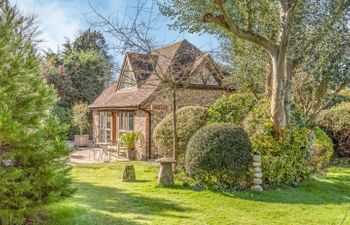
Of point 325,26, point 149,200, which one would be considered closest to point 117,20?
point 149,200

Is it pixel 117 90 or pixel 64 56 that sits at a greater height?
pixel 64 56

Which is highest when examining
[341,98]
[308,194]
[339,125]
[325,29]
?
[325,29]

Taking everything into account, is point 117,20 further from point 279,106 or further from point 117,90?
point 117,90

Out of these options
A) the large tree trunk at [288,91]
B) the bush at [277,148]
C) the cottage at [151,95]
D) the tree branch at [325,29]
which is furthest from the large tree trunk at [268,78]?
the cottage at [151,95]

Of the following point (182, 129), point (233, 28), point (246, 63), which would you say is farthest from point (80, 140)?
point (233, 28)

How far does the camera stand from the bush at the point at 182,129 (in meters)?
13.9

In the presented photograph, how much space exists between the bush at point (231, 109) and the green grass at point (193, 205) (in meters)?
3.51

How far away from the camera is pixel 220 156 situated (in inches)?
447

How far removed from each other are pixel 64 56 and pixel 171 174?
28522 mm

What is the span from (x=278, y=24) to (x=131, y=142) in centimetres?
1075

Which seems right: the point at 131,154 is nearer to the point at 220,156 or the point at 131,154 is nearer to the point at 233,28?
the point at 220,156

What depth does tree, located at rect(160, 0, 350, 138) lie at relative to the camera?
12.3 metres

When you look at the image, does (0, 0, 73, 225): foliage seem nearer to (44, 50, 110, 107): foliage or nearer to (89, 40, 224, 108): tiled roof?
(89, 40, 224, 108): tiled roof

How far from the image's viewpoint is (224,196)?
1073 cm
